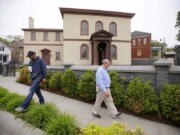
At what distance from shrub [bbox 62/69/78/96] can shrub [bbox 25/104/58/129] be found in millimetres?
2408

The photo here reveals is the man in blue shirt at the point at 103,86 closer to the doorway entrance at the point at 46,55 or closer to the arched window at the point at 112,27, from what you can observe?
the arched window at the point at 112,27

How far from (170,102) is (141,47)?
30.0 m

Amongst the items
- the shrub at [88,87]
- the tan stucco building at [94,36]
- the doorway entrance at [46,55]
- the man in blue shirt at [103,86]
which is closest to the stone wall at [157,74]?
the shrub at [88,87]

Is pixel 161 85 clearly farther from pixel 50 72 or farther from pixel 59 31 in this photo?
pixel 59 31

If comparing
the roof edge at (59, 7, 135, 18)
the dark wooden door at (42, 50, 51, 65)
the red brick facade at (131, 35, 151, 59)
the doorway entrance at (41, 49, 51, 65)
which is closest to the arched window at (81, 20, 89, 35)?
the roof edge at (59, 7, 135, 18)

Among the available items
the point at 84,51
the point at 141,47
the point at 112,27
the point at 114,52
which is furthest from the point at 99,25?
the point at 141,47

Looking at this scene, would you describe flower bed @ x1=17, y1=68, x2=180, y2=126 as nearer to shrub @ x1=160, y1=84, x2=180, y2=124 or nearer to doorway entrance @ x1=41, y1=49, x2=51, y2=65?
shrub @ x1=160, y1=84, x2=180, y2=124

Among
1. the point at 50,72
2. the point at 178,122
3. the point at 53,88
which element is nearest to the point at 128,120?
the point at 178,122

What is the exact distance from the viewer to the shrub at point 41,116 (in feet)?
9.37

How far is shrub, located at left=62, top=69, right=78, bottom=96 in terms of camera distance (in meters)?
5.66

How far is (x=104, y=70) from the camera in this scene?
3514 millimetres

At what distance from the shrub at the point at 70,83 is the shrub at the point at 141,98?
2719 millimetres

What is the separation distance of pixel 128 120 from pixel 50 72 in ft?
18.1

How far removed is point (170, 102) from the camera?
3.38m
